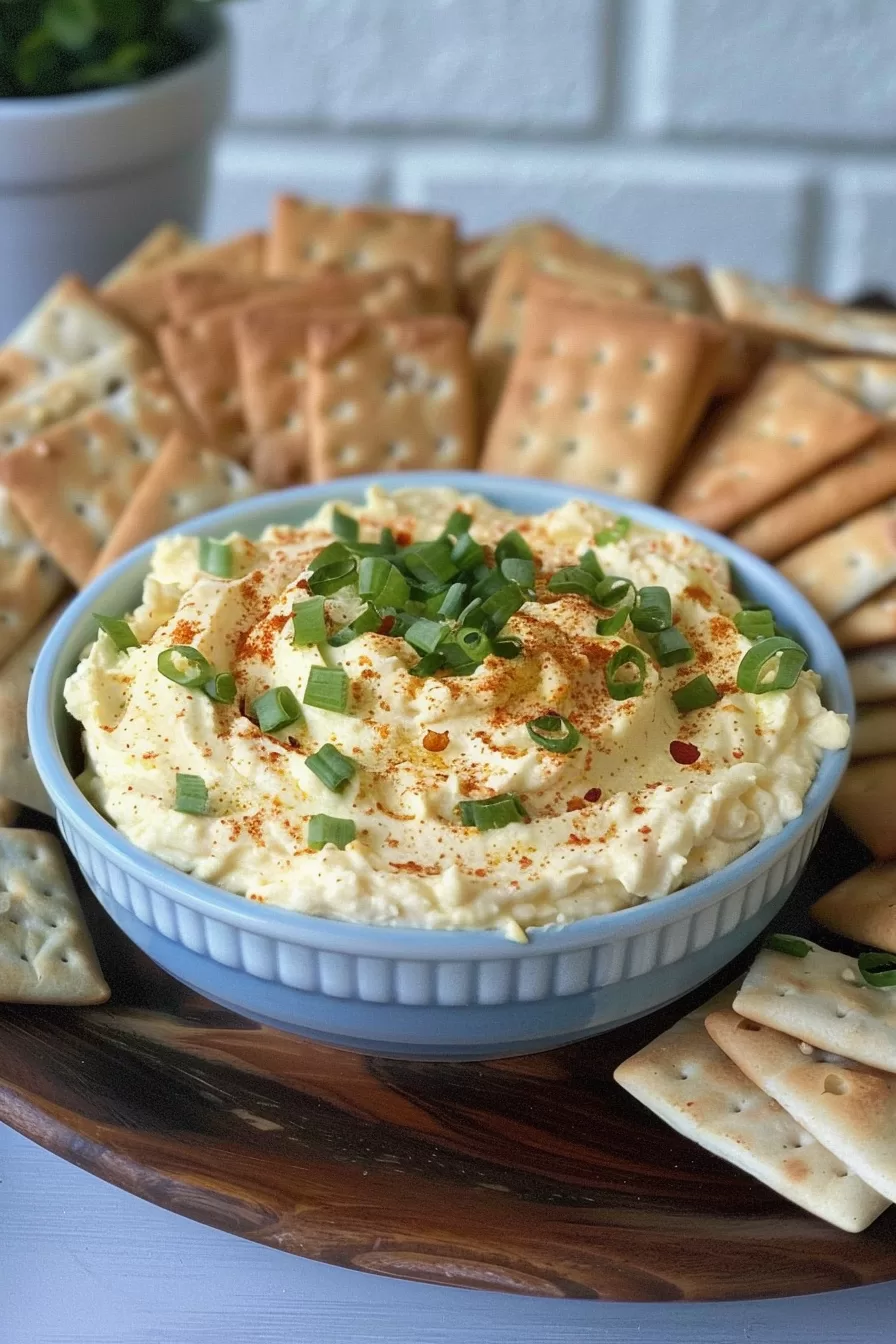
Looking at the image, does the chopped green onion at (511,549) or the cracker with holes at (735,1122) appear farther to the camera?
the chopped green onion at (511,549)

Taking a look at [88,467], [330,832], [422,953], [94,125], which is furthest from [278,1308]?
[94,125]

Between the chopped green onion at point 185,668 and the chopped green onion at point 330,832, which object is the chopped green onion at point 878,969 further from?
the chopped green onion at point 185,668

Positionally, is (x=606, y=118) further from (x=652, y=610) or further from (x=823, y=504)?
(x=652, y=610)

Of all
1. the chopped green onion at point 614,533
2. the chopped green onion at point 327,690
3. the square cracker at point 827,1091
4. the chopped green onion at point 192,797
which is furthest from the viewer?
the chopped green onion at point 614,533

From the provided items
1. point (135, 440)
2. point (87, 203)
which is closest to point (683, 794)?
point (135, 440)

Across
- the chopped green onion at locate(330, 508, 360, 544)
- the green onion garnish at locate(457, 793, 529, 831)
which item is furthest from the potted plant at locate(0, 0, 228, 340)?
the green onion garnish at locate(457, 793, 529, 831)

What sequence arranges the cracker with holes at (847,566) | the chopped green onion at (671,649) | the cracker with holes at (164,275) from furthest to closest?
the cracker with holes at (164,275) < the cracker with holes at (847,566) < the chopped green onion at (671,649)

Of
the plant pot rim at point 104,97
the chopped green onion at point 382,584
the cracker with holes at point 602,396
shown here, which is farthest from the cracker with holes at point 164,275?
the chopped green onion at point 382,584

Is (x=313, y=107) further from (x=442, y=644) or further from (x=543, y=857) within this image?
(x=543, y=857)
